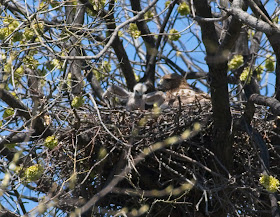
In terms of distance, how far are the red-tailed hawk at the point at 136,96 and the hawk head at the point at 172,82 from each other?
1.05m

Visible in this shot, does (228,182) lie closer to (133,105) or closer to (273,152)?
(273,152)

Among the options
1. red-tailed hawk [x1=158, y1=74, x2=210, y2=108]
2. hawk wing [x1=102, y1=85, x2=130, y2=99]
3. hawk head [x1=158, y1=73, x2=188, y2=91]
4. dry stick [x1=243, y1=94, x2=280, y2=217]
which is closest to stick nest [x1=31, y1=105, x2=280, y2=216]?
dry stick [x1=243, y1=94, x2=280, y2=217]

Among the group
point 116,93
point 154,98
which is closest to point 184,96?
point 154,98

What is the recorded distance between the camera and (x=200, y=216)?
7117mm

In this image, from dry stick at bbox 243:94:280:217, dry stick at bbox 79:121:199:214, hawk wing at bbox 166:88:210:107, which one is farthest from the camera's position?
hawk wing at bbox 166:88:210:107

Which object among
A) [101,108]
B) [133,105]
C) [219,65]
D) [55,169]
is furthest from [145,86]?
[219,65]

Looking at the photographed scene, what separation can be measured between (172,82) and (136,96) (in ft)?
4.29

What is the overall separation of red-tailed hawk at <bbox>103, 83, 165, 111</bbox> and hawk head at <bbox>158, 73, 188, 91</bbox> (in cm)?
105

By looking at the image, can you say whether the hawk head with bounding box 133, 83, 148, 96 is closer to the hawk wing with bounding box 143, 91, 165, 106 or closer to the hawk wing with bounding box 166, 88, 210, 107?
the hawk wing with bounding box 143, 91, 165, 106

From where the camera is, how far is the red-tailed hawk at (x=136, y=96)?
763cm

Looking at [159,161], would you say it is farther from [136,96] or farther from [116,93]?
[116,93]

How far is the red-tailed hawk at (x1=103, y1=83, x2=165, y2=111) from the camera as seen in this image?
7627mm

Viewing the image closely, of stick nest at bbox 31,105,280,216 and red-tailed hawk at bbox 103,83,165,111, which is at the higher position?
red-tailed hawk at bbox 103,83,165,111

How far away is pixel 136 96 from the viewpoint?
25.2 feet
